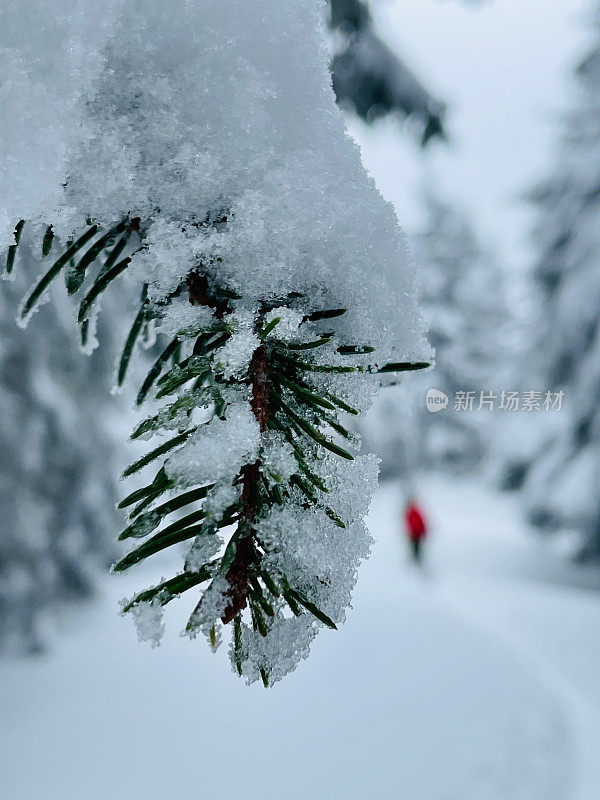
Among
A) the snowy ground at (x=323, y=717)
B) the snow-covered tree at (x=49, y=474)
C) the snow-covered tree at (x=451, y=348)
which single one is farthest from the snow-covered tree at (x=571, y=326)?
the snow-covered tree at (x=49, y=474)

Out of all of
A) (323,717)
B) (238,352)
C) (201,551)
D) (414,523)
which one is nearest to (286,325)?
(238,352)

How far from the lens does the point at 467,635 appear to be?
9.27 m

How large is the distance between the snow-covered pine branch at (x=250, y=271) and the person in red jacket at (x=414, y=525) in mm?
11072

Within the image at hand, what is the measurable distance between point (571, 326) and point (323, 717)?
7523 mm

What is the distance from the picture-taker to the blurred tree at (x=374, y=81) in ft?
11.0

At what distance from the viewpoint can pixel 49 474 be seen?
6988 millimetres

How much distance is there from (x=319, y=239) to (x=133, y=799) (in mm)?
6024

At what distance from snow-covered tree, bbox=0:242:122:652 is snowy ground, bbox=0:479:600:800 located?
→ 55 cm

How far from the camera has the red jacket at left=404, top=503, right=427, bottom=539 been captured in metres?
11.2

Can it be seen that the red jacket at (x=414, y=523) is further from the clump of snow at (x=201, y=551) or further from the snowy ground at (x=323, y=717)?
the clump of snow at (x=201, y=551)

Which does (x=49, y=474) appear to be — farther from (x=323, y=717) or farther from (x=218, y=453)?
(x=218, y=453)

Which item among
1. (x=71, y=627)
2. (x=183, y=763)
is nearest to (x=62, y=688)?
(x=71, y=627)

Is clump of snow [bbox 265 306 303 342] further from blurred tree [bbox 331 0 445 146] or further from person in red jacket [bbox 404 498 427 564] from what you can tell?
person in red jacket [bbox 404 498 427 564]

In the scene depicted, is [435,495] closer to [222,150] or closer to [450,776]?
[450,776]
